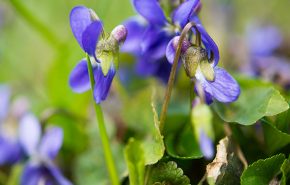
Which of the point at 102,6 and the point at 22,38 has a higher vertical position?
the point at 102,6

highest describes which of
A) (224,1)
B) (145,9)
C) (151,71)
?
(145,9)

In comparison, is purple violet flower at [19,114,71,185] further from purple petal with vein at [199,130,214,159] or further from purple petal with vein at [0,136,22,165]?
purple petal with vein at [199,130,214,159]

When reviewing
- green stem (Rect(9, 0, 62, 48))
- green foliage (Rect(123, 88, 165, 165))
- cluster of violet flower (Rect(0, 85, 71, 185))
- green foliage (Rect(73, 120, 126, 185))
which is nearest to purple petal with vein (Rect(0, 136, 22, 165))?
cluster of violet flower (Rect(0, 85, 71, 185))

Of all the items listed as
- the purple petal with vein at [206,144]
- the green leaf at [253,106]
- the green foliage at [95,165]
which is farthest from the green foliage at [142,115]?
the purple petal with vein at [206,144]

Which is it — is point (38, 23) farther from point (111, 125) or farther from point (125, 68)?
point (111, 125)

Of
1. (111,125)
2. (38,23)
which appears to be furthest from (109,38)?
(38,23)

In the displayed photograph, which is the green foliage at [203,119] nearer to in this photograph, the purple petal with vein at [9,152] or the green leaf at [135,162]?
the green leaf at [135,162]
